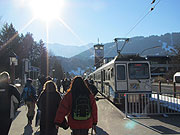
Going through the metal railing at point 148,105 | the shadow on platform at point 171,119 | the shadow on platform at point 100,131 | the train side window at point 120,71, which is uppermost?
the train side window at point 120,71

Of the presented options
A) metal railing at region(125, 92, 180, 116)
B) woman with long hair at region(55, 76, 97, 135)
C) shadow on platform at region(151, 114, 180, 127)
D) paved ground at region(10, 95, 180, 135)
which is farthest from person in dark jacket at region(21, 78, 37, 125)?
shadow on platform at region(151, 114, 180, 127)

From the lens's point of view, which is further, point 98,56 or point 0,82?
point 98,56

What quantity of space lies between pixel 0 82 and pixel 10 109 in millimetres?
667

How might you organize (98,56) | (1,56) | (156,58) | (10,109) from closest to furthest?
Answer: (10,109) < (1,56) < (98,56) < (156,58)

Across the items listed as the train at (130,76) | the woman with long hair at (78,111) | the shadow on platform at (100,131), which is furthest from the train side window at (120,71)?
the woman with long hair at (78,111)

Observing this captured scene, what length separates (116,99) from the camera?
→ 11195 millimetres

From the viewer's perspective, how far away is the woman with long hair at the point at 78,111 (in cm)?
339

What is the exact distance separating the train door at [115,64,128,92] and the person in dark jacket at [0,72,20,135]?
8.23 metres

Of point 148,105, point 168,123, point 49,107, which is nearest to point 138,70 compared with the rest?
point 148,105

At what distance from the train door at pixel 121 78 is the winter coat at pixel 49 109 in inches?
319

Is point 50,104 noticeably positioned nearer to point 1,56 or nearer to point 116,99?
point 116,99

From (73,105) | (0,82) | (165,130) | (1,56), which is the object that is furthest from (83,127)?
(1,56)

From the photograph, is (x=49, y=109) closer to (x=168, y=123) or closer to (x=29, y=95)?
(x=29, y=95)

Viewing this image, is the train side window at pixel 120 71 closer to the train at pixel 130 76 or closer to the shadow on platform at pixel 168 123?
the train at pixel 130 76
